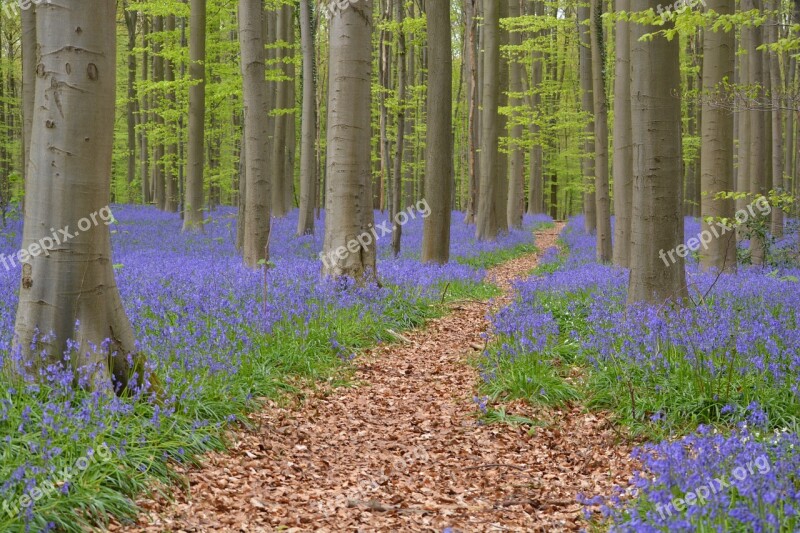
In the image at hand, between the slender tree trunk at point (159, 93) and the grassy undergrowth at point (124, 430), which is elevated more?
the slender tree trunk at point (159, 93)

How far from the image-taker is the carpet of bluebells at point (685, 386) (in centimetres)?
317

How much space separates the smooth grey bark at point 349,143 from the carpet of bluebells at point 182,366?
512mm

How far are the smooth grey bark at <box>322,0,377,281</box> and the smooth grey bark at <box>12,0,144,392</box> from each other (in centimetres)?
482

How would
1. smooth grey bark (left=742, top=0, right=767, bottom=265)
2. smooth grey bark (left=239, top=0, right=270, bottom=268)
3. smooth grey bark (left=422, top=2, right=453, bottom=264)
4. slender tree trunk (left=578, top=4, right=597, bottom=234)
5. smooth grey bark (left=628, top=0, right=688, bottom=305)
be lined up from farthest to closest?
slender tree trunk (left=578, top=4, right=597, bottom=234) < smooth grey bark (left=742, top=0, right=767, bottom=265) < smooth grey bark (left=422, top=2, right=453, bottom=264) < smooth grey bark (left=239, top=0, right=270, bottom=268) < smooth grey bark (left=628, top=0, right=688, bottom=305)

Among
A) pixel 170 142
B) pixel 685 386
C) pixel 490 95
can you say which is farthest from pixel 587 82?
pixel 685 386

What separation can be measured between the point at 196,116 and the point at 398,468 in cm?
1543

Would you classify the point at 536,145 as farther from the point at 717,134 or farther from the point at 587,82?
the point at 717,134

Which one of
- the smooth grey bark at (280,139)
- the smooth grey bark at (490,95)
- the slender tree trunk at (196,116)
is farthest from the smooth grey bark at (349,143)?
the smooth grey bark at (280,139)

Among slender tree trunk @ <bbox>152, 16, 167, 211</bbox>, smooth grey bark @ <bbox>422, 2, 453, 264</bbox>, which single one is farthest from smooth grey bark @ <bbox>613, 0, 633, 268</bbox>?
slender tree trunk @ <bbox>152, 16, 167, 211</bbox>

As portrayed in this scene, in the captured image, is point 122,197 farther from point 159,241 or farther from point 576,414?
point 576,414

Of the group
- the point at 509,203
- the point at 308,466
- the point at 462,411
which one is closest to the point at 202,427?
the point at 308,466

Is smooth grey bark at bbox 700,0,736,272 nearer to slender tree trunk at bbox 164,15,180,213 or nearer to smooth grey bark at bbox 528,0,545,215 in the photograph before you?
slender tree trunk at bbox 164,15,180,213

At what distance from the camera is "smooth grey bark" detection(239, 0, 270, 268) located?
10945mm

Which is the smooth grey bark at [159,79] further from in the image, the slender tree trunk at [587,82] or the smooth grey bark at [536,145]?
the smooth grey bark at [536,145]
